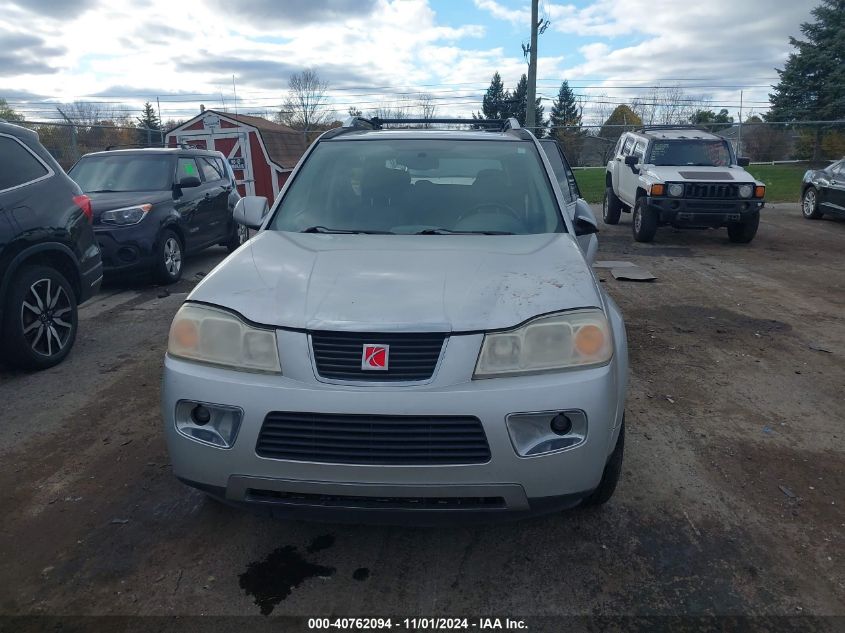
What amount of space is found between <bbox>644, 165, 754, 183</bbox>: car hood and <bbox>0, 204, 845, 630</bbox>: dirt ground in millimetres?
6671

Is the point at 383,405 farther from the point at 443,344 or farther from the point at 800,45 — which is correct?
the point at 800,45

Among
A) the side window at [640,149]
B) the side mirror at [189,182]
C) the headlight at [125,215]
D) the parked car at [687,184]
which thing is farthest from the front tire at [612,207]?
the headlight at [125,215]

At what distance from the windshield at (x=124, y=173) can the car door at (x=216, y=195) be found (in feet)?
3.13

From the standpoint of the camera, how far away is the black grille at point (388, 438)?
2350mm

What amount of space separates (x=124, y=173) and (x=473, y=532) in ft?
26.3

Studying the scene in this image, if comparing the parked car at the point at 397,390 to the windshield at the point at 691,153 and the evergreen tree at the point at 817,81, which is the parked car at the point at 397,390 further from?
the evergreen tree at the point at 817,81

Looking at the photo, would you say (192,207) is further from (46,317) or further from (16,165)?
(46,317)

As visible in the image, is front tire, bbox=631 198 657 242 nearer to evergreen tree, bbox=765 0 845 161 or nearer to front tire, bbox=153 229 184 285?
front tire, bbox=153 229 184 285

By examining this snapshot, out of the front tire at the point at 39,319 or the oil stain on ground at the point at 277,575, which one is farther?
the front tire at the point at 39,319

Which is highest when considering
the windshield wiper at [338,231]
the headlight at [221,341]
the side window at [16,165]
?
the side window at [16,165]

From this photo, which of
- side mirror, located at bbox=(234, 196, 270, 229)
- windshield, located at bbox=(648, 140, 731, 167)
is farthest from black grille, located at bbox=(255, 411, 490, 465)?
windshield, located at bbox=(648, 140, 731, 167)

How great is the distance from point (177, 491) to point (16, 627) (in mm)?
1015

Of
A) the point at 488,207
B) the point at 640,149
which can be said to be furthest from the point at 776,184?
the point at 488,207

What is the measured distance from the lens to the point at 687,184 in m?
11.1
